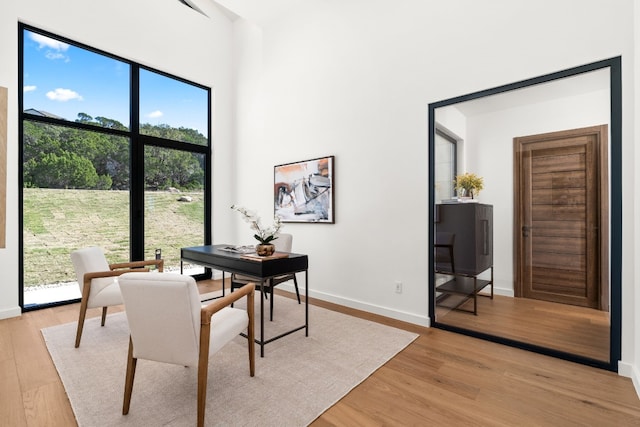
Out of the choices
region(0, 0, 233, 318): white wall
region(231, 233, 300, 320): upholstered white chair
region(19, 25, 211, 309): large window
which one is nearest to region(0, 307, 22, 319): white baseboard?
region(0, 0, 233, 318): white wall

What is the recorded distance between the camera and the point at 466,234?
2.93 metres

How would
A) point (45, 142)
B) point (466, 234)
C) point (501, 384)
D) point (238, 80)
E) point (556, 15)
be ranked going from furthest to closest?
point (238, 80) → point (45, 142) → point (466, 234) → point (556, 15) → point (501, 384)

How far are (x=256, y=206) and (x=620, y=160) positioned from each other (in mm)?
4155

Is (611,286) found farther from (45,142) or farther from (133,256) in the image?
(45,142)

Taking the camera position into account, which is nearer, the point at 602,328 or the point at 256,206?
the point at 602,328

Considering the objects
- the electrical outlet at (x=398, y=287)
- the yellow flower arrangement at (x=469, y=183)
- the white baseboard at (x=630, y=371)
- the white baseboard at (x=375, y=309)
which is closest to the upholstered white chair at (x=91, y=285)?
the white baseboard at (x=375, y=309)

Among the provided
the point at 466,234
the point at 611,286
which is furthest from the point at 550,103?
the point at 611,286

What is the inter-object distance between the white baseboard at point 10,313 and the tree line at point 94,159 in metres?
1.36

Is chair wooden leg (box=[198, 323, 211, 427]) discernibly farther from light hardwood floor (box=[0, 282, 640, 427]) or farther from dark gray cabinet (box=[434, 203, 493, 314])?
dark gray cabinet (box=[434, 203, 493, 314])

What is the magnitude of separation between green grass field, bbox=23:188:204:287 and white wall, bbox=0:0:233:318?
23cm

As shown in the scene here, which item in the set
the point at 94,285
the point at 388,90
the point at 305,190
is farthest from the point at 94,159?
the point at 388,90

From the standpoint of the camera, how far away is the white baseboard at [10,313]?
320 cm

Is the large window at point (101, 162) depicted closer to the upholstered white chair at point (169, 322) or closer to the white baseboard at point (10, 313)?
the white baseboard at point (10, 313)

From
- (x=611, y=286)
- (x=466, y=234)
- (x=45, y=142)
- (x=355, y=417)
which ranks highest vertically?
(x=45, y=142)
